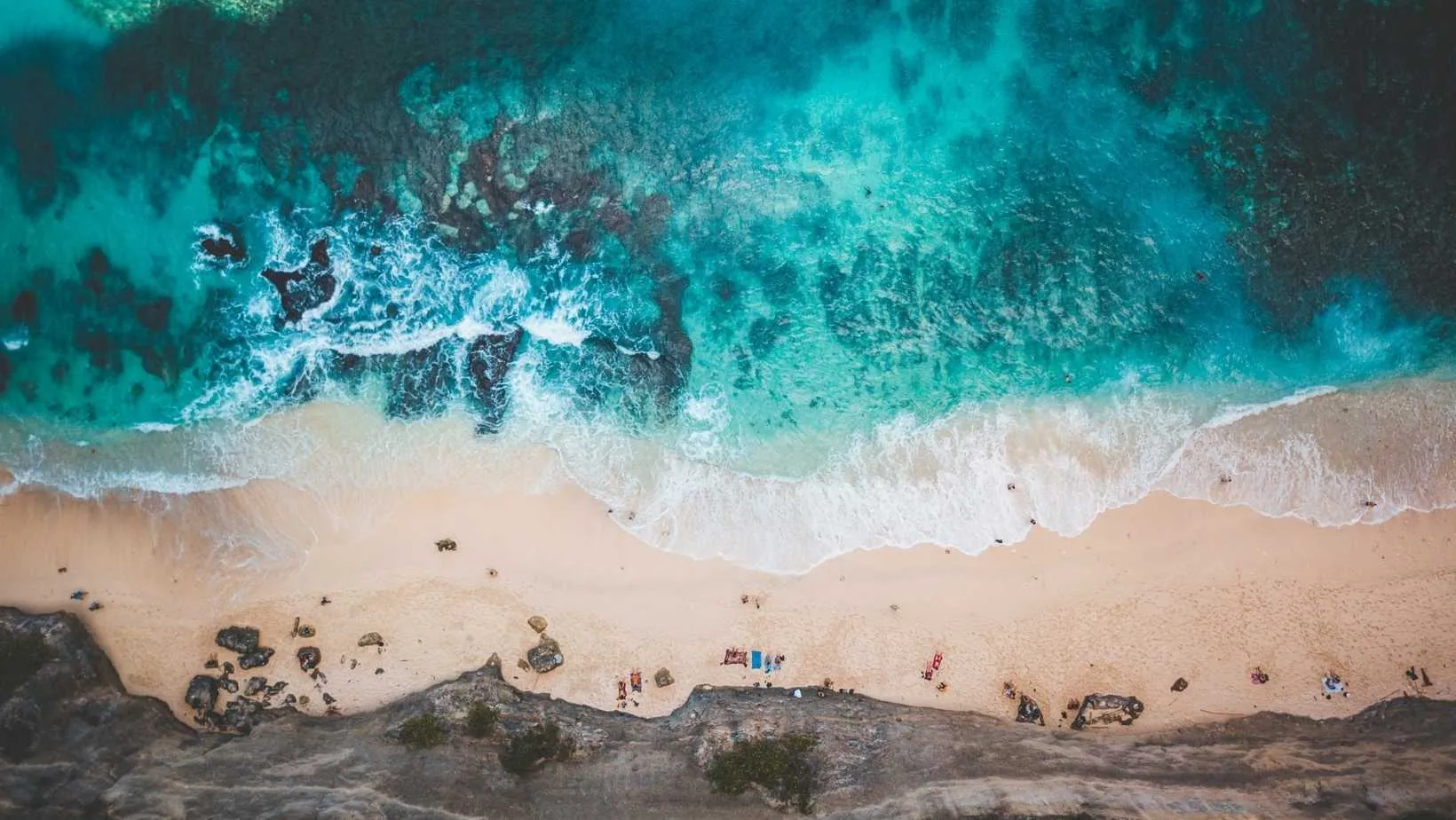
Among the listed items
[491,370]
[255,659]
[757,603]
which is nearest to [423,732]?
[255,659]

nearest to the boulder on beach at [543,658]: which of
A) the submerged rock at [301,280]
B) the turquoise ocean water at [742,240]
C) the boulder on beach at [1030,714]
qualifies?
the turquoise ocean water at [742,240]

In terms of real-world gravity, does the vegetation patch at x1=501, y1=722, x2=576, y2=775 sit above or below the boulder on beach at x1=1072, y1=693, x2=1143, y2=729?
below

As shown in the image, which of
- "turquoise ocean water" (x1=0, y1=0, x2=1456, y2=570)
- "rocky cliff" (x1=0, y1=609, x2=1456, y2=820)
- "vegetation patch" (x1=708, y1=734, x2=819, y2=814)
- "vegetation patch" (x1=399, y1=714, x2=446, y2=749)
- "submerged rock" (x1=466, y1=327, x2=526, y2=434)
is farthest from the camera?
"submerged rock" (x1=466, y1=327, x2=526, y2=434)

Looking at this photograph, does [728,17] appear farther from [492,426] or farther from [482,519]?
[482,519]

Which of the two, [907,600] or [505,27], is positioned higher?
[505,27]

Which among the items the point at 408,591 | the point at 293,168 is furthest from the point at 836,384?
the point at 293,168

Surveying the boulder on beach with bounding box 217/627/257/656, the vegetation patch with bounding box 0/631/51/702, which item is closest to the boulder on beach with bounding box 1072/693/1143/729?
the boulder on beach with bounding box 217/627/257/656

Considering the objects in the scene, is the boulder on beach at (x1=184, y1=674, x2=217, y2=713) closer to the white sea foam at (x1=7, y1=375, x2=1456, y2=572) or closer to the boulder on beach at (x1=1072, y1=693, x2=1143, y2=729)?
the white sea foam at (x1=7, y1=375, x2=1456, y2=572)
